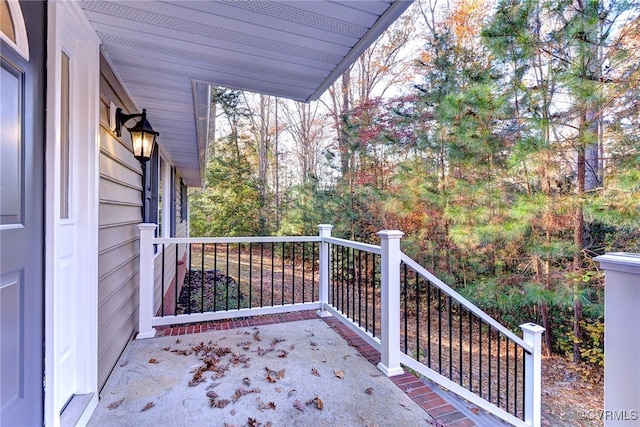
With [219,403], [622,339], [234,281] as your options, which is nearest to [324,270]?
[219,403]

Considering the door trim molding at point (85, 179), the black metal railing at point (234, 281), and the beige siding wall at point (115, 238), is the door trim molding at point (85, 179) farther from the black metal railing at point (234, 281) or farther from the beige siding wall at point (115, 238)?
the black metal railing at point (234, 281)

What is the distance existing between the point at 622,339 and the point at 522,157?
10.8ft

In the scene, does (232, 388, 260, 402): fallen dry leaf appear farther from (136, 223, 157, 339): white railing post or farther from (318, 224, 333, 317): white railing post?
(318, 224, 333, 317): white railing post

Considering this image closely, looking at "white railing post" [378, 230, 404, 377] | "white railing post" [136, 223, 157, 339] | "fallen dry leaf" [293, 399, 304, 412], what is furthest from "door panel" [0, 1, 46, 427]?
"white railing post" [378, 230, 404, 377]

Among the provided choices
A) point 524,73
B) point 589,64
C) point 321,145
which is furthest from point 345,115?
point 589,64

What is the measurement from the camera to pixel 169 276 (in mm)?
5820

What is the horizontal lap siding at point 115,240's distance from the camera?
84.5 inches

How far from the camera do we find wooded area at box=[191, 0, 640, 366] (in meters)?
3.59

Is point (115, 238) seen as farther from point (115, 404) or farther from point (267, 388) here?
point (267, 388)

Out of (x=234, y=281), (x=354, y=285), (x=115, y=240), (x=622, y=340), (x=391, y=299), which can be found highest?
(x=115, y=240)

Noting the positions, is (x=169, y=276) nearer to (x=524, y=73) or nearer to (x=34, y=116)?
(x=34, y=116)

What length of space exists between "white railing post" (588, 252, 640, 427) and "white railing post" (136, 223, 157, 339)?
3.28m

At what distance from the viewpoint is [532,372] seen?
2.72 metres

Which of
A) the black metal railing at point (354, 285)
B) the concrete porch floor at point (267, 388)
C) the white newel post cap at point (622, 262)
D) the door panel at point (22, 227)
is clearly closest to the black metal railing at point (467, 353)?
the black metal railing at point (354, 285)
